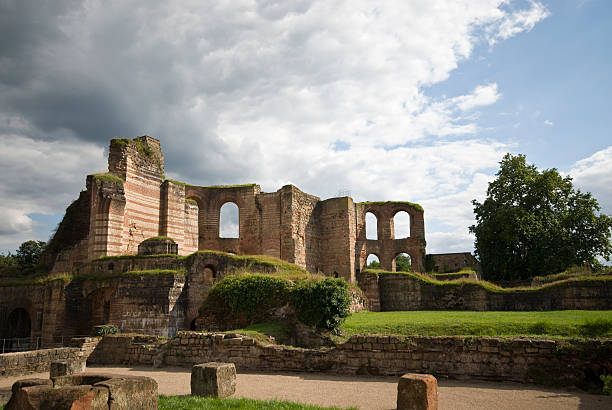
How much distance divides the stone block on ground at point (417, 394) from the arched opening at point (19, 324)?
2099 cm

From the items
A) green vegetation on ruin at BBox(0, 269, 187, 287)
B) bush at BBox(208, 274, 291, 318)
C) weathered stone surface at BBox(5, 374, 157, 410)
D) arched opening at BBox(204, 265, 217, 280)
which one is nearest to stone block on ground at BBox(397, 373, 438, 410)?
weathered stone surface at BBox(5, 374, 157, 410)

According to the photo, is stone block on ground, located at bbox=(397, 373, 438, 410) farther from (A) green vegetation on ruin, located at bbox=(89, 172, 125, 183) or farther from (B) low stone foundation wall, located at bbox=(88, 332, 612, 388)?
(A) green vegetation on ruin, located at bbox=(89, 172, 125, 183)

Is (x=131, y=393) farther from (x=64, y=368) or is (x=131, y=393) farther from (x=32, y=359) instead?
(x=32, y=359)

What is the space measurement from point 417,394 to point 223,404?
9.67 ft

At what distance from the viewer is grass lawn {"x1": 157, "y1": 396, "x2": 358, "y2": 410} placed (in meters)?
6.07

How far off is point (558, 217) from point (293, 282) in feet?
64.4

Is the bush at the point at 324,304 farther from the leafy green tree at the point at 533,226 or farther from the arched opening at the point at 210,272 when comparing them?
the leafy green tree at the point at 533,226

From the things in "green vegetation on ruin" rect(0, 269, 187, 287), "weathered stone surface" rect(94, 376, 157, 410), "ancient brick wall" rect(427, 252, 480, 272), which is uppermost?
"ancient brick wall" rect(427, 252, 480, 272)

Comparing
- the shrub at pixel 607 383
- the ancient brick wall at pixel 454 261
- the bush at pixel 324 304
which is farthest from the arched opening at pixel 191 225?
the shrub at pixel 607 383

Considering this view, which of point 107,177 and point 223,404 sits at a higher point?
point 107,177

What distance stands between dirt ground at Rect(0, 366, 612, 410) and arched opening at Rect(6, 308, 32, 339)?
15.3 m

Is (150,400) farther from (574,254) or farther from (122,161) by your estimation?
(574,254)

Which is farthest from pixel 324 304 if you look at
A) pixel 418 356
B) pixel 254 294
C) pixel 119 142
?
pixel 119 142

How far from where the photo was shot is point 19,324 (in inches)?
805
